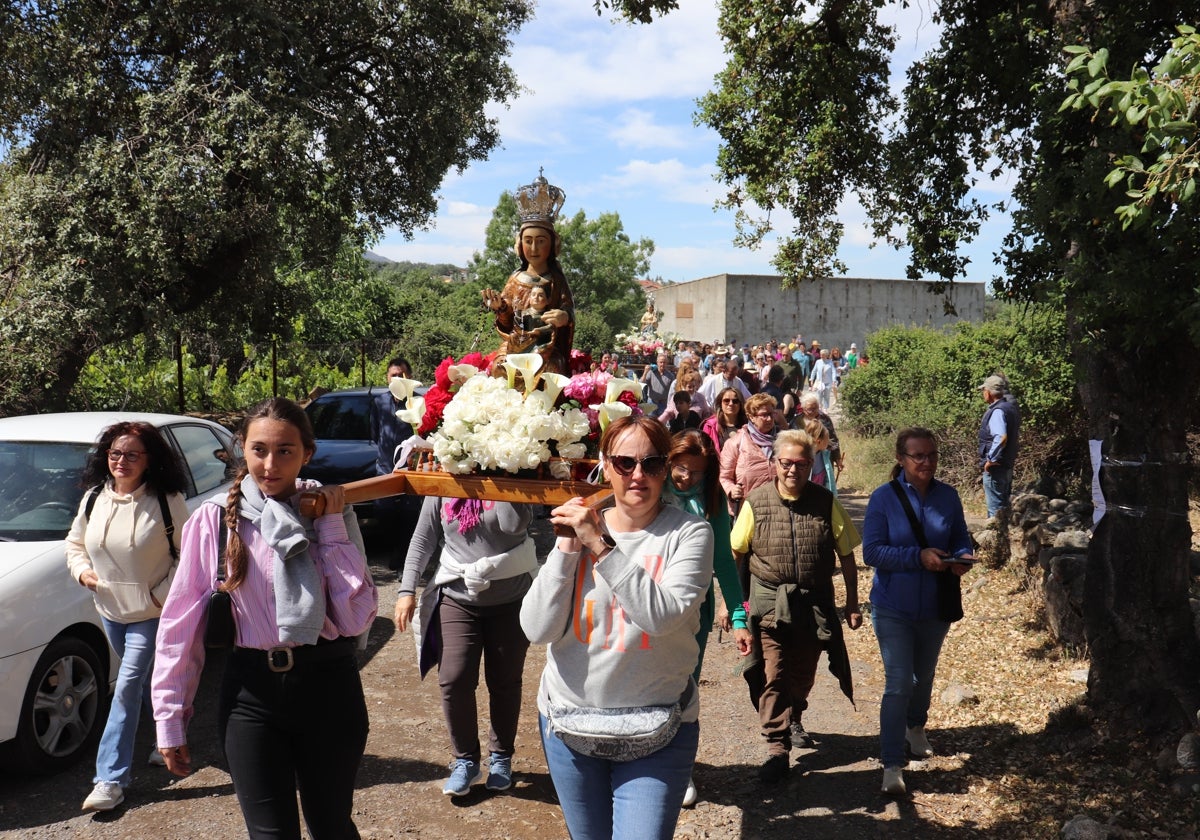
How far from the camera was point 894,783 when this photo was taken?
16.3 feet

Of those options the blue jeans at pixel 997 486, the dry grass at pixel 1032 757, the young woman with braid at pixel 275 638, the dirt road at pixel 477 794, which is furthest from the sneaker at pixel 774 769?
the blue jeans at pixel 997 486

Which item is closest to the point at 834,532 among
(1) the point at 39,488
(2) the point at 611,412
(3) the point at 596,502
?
(2) the point at 611,412

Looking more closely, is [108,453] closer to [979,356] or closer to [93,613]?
[93,613]

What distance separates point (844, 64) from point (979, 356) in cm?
780

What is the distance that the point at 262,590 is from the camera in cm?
315

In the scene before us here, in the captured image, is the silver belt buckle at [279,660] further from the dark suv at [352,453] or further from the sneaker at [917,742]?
the dark suv at [352,453]

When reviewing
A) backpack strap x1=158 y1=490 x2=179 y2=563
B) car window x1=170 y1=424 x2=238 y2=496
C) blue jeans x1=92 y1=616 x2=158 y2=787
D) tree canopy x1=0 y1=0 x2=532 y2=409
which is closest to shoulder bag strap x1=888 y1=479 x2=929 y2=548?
backpack strap x1=158 y1=490 x2=179 y2=563

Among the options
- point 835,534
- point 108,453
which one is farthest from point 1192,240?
point 108,453

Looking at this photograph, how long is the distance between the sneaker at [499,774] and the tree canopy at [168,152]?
276 inches

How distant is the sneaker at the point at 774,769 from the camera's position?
518cm

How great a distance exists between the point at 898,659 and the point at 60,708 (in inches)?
175

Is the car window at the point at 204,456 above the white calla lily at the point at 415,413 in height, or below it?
below

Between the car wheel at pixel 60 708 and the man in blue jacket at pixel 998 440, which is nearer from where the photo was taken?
the car wheel at pixel 60 708

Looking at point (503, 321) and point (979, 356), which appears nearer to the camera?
point (503, 321)
